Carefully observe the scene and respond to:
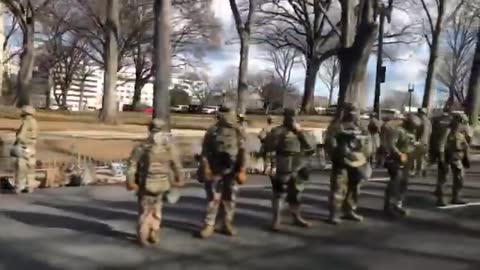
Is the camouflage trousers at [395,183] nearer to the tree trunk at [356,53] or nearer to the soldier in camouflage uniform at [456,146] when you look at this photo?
the soldier in camouflage uniform at [456,146]

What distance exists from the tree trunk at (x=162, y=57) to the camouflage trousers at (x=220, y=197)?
33.9ft

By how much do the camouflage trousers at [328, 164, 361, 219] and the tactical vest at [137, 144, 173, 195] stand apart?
9.68ft

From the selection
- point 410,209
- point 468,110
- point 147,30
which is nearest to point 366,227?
point 410,209

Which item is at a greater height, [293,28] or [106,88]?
[293,28]

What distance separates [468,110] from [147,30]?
4003cm

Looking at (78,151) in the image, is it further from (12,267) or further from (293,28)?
(293,28)

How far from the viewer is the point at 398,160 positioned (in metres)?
11.4

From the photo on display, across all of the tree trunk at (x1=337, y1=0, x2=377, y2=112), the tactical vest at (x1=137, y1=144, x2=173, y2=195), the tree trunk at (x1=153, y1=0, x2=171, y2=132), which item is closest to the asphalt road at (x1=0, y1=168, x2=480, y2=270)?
the tactical vest at (x1=137, y1=144, x2=173, y2=195)

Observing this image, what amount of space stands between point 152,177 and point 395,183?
4.66 m

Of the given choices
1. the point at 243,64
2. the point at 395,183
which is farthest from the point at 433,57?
the point at 395,183

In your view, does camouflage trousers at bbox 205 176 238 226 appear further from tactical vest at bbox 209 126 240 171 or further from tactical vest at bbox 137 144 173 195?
tactical vest at bbox 137 144 173 195

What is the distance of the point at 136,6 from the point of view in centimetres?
6353

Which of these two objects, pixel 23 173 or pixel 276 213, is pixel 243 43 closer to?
pixel 23 173

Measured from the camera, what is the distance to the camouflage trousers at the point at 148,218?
8.70 metres
